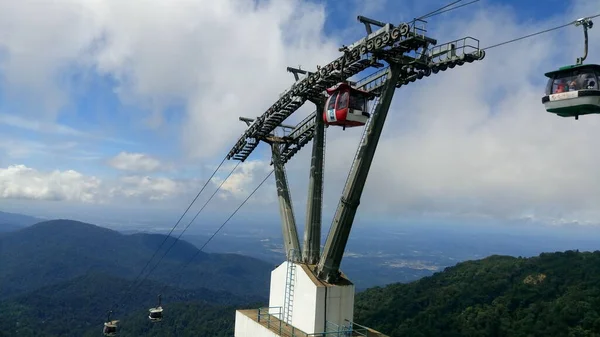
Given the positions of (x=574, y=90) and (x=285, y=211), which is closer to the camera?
(x=574, y=90)

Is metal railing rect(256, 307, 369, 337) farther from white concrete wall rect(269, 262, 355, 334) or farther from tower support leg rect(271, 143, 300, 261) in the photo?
tower support leg rect(271, 143, 300, 261)

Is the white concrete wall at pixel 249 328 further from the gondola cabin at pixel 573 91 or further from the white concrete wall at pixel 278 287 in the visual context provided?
the gondola cabin at pixel 573 91

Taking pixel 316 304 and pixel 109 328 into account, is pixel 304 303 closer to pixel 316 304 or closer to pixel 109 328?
pixel 316 304

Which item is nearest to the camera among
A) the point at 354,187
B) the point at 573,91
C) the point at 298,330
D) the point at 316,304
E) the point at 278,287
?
the point at 573,91

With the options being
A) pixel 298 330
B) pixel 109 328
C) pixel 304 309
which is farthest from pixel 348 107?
pixel 109 328

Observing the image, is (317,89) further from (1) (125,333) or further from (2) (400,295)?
(1) (125,333)

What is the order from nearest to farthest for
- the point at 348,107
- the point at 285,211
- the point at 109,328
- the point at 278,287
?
the point at 348,107 < the point at 278,287 < the point at 285,211 < the point at 109,328
